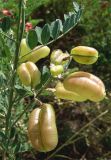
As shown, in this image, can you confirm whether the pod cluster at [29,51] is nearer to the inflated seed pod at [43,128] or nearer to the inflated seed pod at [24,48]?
the inflated seed pod at [24,48]

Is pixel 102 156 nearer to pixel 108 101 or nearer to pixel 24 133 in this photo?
pixel 108 101

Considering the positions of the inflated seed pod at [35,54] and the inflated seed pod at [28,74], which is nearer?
the inflated seed pod at [28,74]

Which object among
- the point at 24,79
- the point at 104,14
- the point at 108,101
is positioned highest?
the point at 24,79

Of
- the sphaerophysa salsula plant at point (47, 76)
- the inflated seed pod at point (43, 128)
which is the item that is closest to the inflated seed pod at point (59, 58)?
the sphaerophysa salsula plant at point (47, 76)

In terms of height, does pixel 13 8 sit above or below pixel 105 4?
above

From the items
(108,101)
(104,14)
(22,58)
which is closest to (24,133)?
(108,101)

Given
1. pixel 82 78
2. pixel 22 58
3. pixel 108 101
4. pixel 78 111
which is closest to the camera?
pixel 82 78
